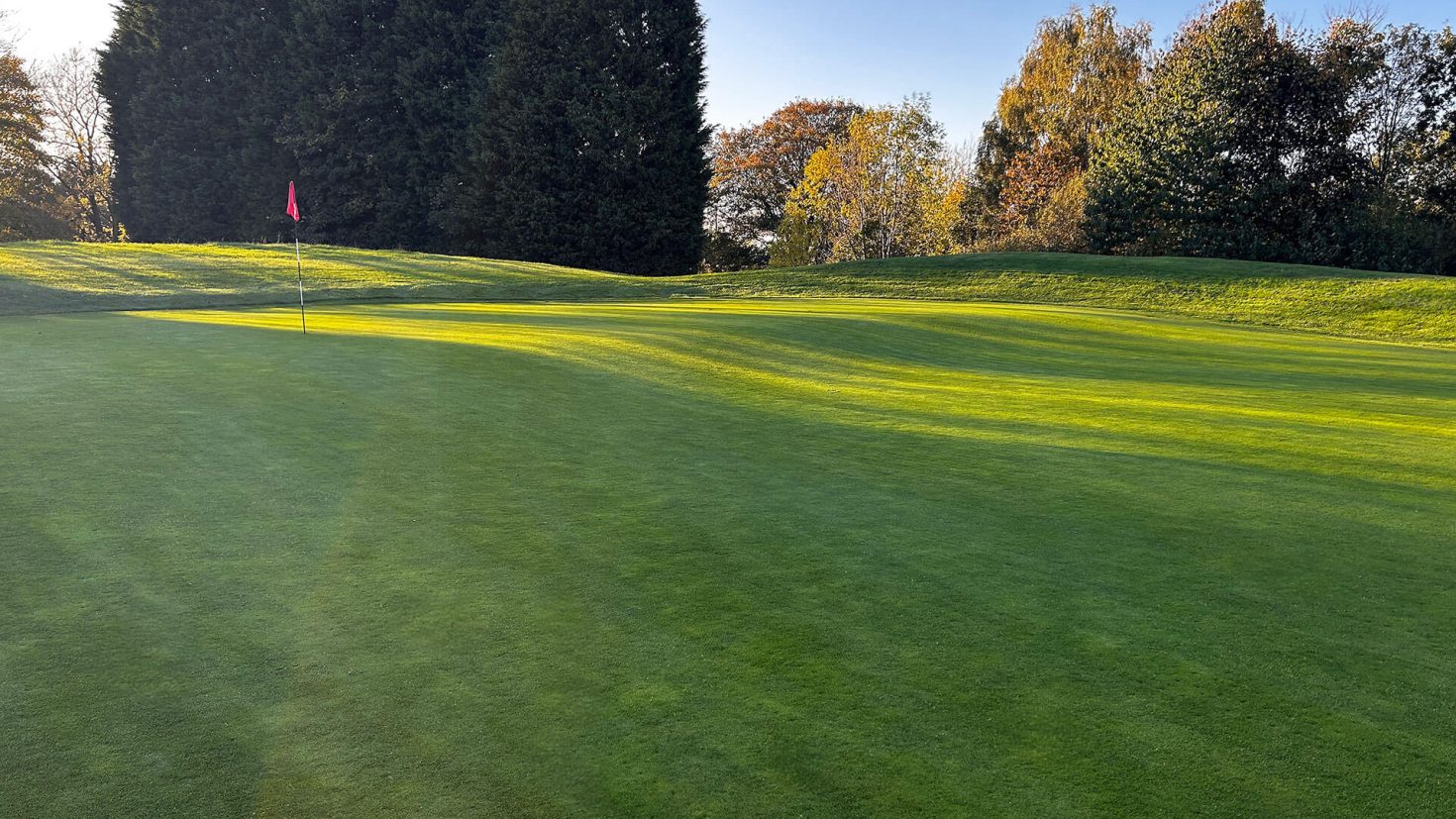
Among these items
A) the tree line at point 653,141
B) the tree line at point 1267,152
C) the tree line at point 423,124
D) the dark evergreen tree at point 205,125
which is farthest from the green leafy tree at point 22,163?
the tree line at point 1267,152

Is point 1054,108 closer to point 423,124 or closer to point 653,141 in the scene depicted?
Result: point 653,141

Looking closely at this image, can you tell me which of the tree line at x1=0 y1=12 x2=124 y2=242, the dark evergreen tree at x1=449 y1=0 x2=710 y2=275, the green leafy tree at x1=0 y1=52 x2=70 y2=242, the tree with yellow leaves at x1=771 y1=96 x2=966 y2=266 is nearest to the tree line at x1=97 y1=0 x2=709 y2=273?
the dark evergreen tree at x1=449 y1=0 x2=710 y2=275

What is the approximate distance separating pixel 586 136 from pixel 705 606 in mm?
36259

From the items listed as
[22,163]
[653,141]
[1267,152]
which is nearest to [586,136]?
[653,141]

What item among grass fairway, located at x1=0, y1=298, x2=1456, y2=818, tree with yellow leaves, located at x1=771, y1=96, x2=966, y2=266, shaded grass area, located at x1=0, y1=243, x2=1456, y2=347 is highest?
tree with yellow leaves, located at x1=771, y1=96, x2=966, y2=266

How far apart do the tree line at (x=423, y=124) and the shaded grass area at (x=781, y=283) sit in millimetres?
9737

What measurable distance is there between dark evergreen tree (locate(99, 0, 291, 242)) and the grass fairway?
135 feet

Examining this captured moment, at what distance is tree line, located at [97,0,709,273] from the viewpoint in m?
37.7

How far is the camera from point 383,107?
41875mm

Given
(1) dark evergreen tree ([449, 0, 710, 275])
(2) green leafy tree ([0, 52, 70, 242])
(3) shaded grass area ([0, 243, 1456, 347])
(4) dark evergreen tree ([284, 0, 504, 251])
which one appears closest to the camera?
(3) shaded grass area ([0, 243, 1456, 347])

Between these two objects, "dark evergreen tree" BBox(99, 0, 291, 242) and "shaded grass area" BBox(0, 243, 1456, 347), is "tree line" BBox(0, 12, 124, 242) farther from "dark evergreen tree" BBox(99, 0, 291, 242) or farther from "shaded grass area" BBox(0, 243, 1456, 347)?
"shaded grass area" BBox(0, 243, 1456, 347)

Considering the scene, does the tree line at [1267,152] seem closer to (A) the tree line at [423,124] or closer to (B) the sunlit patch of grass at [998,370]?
(A) the tree line at [423,124]

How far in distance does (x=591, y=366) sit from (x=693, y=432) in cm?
296

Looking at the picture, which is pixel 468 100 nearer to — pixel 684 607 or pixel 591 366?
pixel 591 366
